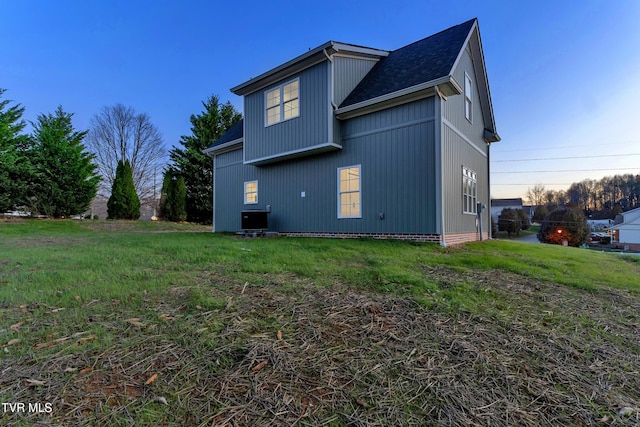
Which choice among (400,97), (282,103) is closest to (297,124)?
(282,103)

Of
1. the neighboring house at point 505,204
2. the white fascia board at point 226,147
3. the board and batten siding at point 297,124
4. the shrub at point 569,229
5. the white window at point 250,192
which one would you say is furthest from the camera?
the neighboring house at point 505,204

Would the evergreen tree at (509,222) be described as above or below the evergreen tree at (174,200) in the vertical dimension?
below

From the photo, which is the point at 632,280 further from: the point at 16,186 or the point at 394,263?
the point at 16,186

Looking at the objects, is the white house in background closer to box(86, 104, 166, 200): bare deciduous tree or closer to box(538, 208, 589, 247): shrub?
box(538, 208, 589, 247): shrub

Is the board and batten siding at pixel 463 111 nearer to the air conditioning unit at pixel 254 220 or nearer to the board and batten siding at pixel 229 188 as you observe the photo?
the air conditioning unit at pixel 254 220

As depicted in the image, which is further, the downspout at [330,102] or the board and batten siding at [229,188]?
the board and batten siding at [229,188]

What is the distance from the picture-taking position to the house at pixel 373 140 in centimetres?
758

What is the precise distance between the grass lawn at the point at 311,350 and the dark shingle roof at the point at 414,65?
5949 millimetres

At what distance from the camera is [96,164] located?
18328 millimetres

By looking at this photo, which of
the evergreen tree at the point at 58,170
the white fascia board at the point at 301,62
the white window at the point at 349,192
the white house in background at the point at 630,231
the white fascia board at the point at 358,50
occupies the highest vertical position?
the white fascia board at the point at 358,50

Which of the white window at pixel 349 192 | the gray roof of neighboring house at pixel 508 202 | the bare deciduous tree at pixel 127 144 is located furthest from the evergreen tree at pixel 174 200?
the gray roof of neighboring house at pixel 508 202

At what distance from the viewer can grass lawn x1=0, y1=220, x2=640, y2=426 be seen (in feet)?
4.74

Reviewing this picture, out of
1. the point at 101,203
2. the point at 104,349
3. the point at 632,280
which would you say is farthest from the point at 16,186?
the point at 632,280

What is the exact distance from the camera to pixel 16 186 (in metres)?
14.2
